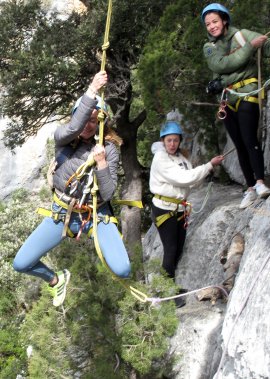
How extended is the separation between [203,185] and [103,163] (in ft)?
15.5

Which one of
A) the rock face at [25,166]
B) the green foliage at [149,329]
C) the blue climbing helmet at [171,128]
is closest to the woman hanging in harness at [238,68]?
the blue climbing helmet at [171,128]

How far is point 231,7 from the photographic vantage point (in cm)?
680

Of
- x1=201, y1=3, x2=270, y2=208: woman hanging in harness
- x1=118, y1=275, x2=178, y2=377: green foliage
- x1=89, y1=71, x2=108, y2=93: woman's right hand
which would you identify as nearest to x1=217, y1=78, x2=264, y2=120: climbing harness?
x1=201, y1=3, x2=270, y2=208: woman hanging in harness

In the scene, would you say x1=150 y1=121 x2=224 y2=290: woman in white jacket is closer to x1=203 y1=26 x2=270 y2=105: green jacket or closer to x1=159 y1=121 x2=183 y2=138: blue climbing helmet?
x1=159 y1=121 x2=183 y2=138: blue climbing helmet

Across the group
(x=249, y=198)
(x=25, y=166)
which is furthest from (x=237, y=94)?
(x=25, y=166)

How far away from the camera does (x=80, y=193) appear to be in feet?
13.9

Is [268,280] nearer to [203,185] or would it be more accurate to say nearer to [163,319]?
[163,319]

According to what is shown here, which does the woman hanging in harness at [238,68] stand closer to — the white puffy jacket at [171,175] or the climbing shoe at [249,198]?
the climbing shoe at [249,198]

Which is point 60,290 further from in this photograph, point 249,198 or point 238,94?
point 238,94

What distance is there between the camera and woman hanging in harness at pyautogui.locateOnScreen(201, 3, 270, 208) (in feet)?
16.2

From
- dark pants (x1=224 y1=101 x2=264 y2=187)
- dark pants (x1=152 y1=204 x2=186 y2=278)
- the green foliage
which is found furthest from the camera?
dark pants (x1=152 y1=204 x2=186 y2=278)

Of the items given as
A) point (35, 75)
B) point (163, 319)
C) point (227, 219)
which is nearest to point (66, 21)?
point (35, 75)

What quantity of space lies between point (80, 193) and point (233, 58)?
194 cm

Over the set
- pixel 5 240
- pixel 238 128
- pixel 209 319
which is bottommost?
pixel 5 240
